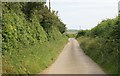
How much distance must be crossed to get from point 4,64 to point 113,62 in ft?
26.1

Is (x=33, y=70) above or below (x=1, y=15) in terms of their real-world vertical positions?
below

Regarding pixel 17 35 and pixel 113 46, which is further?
pixel 113 46

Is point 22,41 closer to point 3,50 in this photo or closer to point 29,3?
point 3,50

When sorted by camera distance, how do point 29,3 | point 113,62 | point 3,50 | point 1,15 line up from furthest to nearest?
point 29,3, point 113,62, point 1,15, point 3,50

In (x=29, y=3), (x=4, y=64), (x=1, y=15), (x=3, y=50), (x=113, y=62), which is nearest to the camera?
(x=4, y=64)

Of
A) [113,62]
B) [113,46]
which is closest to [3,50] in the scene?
[113,62]

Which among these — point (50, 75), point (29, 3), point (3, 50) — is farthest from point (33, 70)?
point (29, 3)

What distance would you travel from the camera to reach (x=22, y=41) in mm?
24016

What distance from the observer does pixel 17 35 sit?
75.8 feet

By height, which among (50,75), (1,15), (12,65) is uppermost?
(1,15)

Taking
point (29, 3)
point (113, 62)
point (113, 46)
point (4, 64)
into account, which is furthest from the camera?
point (29, 3)

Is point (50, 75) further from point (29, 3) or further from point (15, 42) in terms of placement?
point (29, 3)

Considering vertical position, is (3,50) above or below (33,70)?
above

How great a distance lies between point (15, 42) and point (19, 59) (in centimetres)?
206
